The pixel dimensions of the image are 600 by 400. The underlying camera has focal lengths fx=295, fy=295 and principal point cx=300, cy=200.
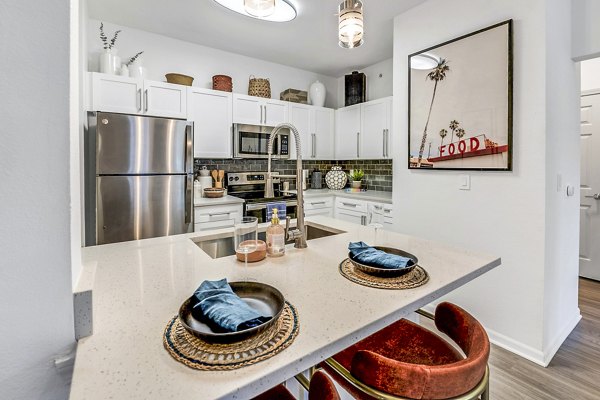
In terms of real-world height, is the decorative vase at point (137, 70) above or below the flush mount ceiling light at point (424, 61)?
above

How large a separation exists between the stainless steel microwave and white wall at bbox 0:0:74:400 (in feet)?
9.22

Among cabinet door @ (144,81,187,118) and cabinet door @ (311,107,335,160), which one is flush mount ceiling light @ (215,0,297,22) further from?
cabinet door @ (311,107,335,160)

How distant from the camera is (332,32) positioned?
310 cm

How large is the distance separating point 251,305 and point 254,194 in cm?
301

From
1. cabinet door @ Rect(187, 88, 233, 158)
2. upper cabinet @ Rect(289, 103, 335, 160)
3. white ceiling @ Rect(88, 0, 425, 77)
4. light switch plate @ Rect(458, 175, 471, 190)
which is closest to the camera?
light switch plate @ Rect(458, 175, 471, 190)

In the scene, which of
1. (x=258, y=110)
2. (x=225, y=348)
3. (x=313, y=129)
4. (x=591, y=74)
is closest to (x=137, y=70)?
(x=258, y=110)

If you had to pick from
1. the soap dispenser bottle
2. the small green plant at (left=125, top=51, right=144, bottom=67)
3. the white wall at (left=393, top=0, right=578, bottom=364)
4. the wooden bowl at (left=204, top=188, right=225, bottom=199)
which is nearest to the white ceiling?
the small green plant at (left=125, top=51, right=144, bottom=67)

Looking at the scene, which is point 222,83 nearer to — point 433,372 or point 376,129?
point 376,129

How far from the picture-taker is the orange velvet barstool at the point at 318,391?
2.53ft

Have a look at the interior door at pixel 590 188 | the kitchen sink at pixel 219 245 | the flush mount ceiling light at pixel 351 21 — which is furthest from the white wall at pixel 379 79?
the kitchen sink at pixel 219 245

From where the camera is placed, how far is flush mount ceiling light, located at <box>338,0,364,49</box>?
1.39m

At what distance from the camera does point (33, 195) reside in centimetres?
60

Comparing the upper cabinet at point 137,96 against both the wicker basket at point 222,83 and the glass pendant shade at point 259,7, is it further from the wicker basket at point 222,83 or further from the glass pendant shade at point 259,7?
the glass pendant shade at point 259,7

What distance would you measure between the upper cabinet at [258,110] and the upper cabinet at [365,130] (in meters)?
0.91
